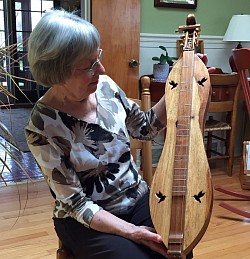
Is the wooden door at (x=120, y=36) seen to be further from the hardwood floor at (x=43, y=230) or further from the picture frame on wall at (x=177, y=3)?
the hardwood floor at (x=43, y=230)

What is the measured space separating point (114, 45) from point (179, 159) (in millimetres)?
2073

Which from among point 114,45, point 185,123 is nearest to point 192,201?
point 185,123

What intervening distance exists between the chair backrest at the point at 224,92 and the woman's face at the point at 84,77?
6.13 ft

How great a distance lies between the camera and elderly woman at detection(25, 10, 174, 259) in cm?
103

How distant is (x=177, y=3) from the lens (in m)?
3.20

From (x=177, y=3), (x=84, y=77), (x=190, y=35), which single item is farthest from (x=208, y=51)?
(x=84, y=77)

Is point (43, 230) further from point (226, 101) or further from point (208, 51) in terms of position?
point (208, 51)

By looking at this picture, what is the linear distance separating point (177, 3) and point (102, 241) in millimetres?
A: 2594

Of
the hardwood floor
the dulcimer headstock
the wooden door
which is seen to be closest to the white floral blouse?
the dulcimer headstock

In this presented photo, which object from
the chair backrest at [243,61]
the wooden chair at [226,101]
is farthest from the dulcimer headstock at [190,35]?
the wooden chair at [226,101]

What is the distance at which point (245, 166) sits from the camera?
2.75 m

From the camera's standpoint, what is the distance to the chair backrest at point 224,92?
2.86 metres

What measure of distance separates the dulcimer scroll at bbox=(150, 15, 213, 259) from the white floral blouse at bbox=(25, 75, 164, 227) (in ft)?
0.61

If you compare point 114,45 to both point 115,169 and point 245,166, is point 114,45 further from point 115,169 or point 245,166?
point 115,169
